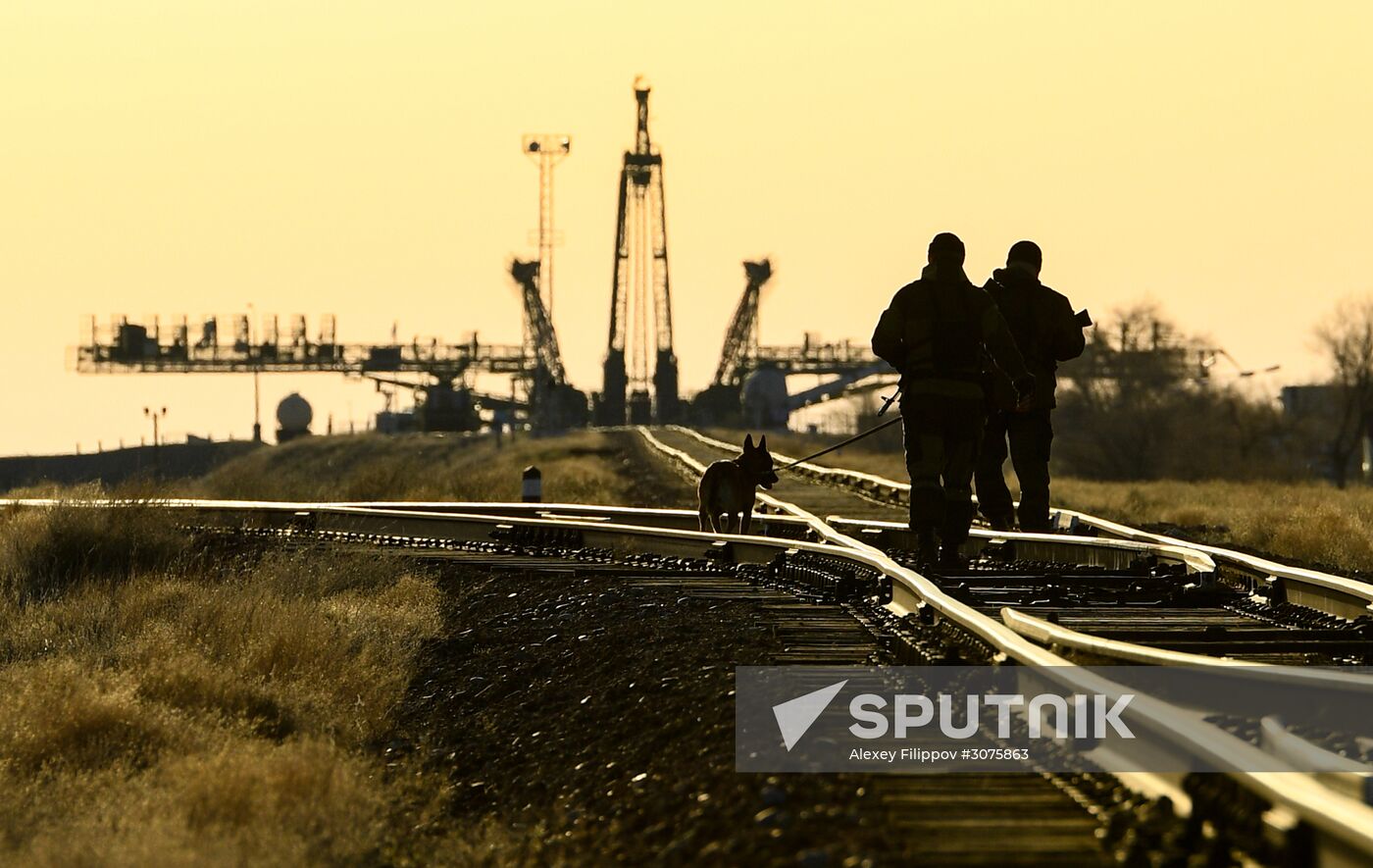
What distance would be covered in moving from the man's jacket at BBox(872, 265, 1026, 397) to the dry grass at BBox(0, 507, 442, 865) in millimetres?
3445

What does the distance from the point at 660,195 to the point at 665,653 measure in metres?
110

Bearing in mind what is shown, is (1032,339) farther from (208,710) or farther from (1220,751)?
(1220,751)

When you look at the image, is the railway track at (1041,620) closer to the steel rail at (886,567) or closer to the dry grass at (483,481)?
the steel rail at (886,567)

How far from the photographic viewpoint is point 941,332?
43.4 ft

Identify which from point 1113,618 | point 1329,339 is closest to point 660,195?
point 1329,339

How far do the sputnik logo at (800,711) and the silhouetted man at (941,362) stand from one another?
508cm

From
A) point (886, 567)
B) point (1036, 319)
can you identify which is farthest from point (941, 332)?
point (1036, 319)

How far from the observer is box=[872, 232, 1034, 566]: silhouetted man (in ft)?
43.3

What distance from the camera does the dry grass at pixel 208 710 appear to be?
7.52m

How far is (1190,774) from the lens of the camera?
5.98 meters

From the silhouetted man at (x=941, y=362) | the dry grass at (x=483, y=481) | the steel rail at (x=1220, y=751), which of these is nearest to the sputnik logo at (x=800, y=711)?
the steel rail at (x=1220, y=751)

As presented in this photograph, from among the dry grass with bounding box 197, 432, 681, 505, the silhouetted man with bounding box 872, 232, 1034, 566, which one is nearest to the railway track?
the silhouetted man with bounding box 872, 232, 1034, 566

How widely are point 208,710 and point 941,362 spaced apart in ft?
16.7

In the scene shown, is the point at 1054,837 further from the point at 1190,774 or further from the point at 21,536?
the point at 21,536
